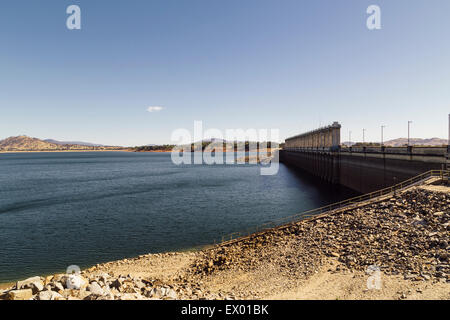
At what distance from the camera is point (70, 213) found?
138 ft

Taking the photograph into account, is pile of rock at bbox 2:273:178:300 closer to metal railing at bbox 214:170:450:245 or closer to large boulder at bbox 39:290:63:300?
large boulder at bbox 39:290:63:300

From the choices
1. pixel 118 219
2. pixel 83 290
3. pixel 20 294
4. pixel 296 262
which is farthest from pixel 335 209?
pixel 118 219

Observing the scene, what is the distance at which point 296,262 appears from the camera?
18531 millimetres

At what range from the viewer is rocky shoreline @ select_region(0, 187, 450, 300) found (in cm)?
1377

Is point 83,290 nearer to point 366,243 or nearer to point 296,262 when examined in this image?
point 296,262

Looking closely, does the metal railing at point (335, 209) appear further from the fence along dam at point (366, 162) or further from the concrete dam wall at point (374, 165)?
the fence along dam at point (366, 162)

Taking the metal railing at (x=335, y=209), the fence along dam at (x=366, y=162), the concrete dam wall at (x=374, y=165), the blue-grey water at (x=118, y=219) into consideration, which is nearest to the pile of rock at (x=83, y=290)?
the blue-grey water at (x=118, y=219)

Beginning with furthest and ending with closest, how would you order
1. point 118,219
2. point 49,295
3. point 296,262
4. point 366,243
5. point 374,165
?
point 374,165
point 118,219
point 366,243
point 296,262
point 49,295

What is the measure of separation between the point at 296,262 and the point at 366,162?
39708 millimetres

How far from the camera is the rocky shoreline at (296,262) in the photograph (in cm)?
1377

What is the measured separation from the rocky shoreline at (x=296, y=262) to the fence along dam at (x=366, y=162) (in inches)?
448
